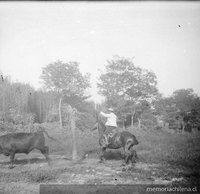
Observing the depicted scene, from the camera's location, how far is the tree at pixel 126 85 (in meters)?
33.5

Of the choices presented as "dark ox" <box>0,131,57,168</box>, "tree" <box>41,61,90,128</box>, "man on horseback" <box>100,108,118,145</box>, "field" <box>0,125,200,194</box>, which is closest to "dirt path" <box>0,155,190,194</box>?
"field" <box>0,125,200,194</box>

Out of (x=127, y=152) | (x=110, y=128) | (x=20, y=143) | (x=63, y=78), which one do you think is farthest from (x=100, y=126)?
(x=63, y=78)

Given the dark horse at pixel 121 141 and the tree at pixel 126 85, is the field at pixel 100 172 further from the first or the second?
the tree at pixel 126 85

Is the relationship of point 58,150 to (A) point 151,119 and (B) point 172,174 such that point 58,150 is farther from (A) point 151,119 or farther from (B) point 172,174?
(A) point 151,119

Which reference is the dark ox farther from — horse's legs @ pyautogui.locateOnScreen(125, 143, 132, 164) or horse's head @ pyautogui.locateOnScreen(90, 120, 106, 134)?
horse's legs @ pyautogui.locateOnScreen(125, 143, 132, 164)

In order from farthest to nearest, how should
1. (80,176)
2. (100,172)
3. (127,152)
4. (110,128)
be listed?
(110,128) → (127,152) → (100,172) → (80,176)

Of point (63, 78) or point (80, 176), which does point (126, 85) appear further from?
point (80, 176)

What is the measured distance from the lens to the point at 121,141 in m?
10.6

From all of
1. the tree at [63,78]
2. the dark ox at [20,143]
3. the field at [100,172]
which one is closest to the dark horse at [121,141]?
the field at [100,172]

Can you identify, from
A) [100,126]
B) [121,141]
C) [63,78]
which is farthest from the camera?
[63,78]

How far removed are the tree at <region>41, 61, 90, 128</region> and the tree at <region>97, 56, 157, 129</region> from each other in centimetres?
529

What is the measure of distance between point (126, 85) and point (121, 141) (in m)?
24.8

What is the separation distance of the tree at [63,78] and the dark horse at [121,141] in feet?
59.0

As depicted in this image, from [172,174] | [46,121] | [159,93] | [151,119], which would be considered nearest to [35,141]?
[172,174]
